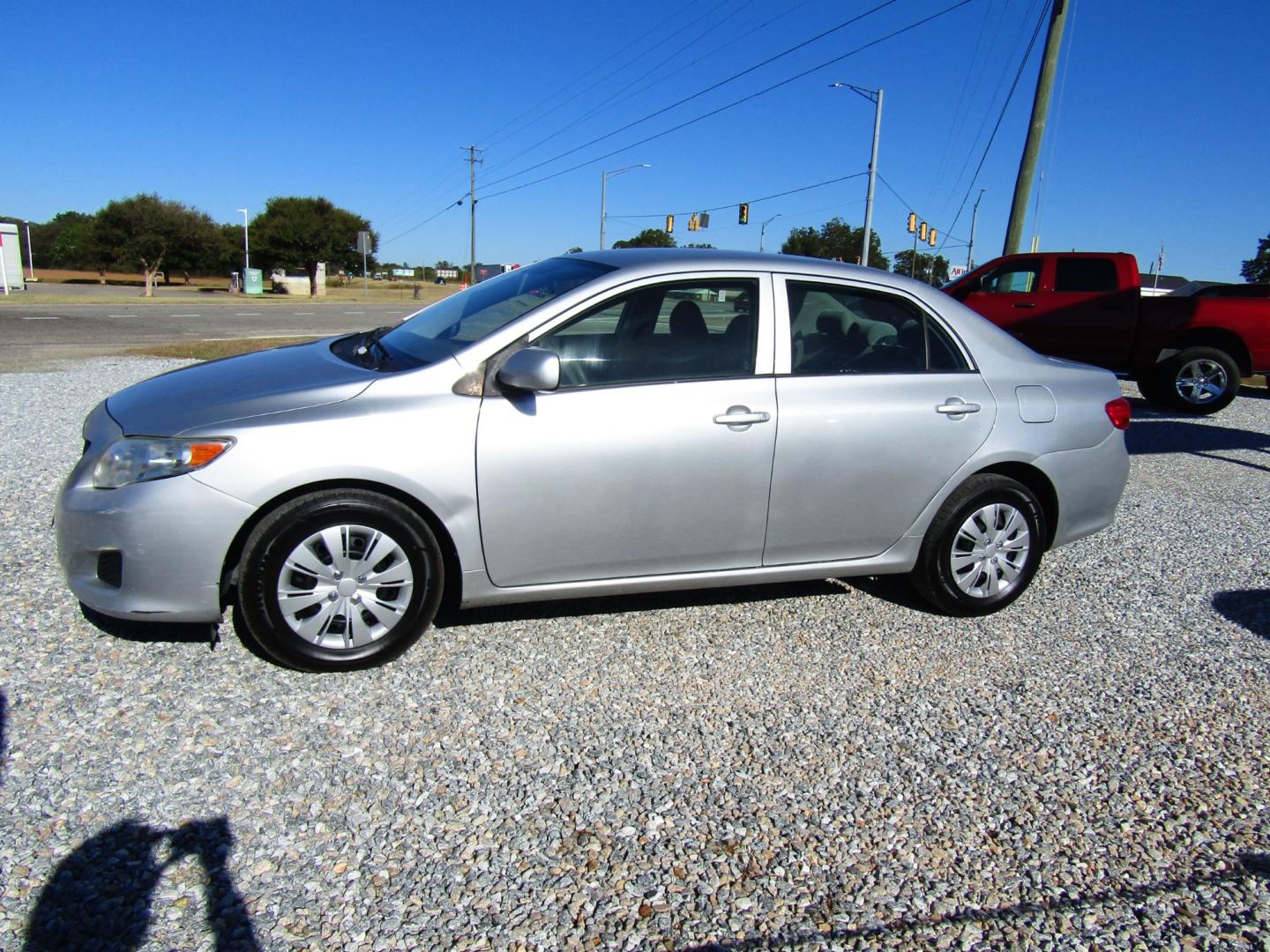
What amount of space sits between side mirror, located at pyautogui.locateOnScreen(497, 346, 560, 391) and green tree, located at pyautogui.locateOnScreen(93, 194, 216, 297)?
49.7 metres

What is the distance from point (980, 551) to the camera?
448 cm

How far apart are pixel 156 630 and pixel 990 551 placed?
3.76 metres

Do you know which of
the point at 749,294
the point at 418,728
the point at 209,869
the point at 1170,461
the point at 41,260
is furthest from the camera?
the point at 41,260

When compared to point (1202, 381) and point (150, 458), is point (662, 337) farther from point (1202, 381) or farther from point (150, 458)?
point (1202, 381)

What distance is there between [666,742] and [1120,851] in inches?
56.9

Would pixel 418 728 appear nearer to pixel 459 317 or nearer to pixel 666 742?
pixel 666 742

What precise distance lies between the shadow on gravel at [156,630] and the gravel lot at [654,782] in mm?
28

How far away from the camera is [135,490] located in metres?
3.35

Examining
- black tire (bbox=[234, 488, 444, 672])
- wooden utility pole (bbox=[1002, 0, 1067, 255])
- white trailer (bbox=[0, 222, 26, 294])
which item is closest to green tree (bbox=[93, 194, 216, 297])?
white trailer (bbox=[0, 222, 26, 294])

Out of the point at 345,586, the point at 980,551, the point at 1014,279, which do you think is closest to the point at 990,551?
the point at 980,551

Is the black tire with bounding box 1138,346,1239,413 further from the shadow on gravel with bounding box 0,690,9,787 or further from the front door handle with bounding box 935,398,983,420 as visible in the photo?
the shadow on gravel with bounding box 0,690,9,787

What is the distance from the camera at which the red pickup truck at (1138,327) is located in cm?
1200

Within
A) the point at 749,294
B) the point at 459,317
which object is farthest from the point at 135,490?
the point at 749,294

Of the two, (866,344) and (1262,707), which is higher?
(866,344)
